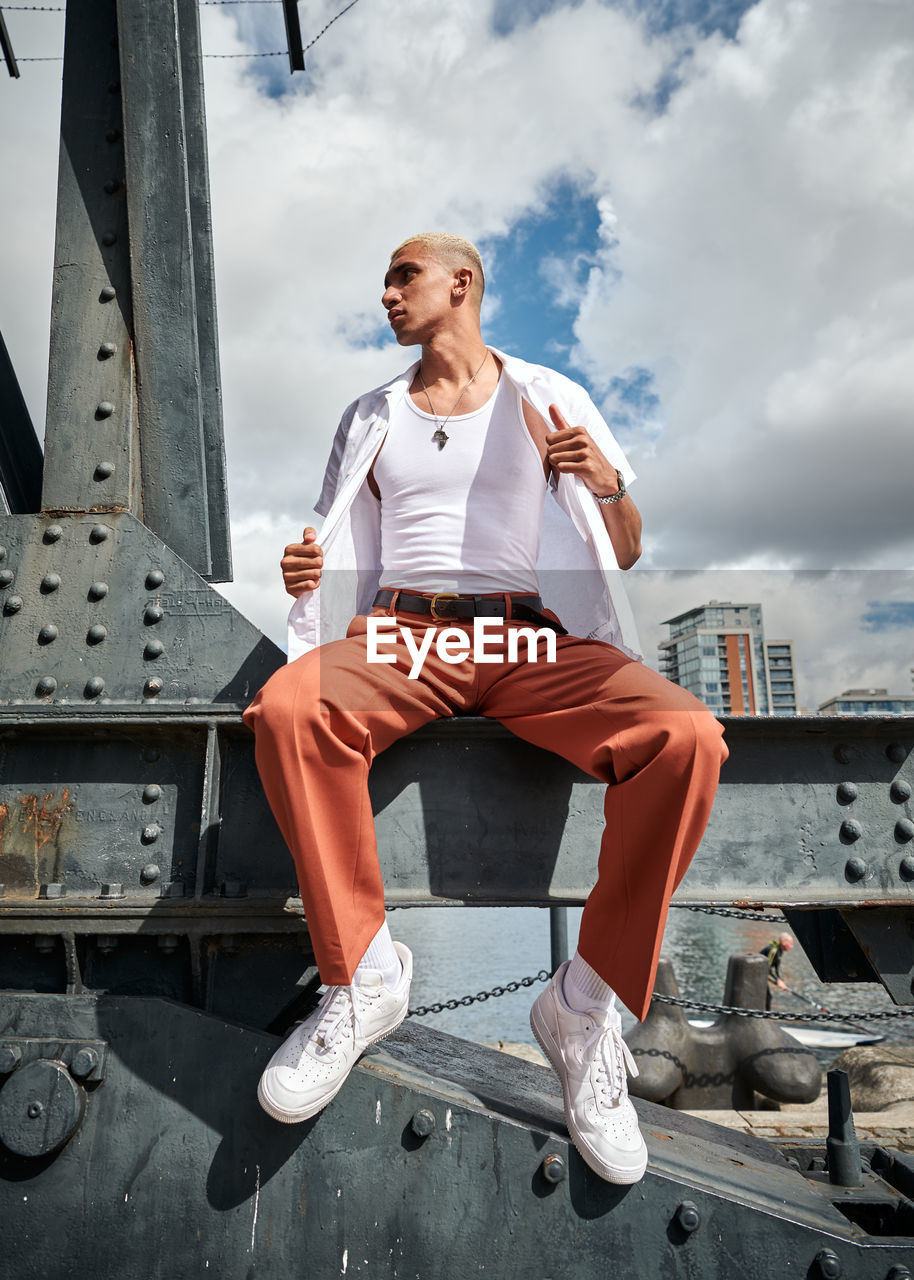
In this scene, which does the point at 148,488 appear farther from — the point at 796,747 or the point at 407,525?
the point at 796,747

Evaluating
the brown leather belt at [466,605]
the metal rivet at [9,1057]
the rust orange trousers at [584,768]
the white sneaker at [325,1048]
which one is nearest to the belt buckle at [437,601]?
the brown leather belt at [466,605]

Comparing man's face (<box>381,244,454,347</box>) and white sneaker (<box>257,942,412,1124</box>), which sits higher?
man's face (<box>381,244,454,347</box>)

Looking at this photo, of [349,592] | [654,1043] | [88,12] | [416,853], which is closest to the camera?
[416,853]

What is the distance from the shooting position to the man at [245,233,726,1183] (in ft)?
7.06

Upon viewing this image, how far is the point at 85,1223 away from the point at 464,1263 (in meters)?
0.94

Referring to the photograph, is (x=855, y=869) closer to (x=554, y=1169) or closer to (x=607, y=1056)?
(x=607, y=1056)

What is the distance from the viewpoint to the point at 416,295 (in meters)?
3.03

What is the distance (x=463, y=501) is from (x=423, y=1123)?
176cm

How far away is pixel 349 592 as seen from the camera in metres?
2.88

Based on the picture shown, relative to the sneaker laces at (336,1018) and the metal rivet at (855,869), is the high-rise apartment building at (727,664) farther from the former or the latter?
the sneaker laces at (336,1018)

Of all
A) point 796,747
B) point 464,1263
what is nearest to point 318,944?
point 464,1263

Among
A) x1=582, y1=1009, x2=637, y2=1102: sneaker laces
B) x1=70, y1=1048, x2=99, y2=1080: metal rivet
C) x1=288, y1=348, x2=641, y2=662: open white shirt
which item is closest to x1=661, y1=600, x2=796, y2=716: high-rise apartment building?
x1=288, y1=348, x2=641, y2=662: open white shirt

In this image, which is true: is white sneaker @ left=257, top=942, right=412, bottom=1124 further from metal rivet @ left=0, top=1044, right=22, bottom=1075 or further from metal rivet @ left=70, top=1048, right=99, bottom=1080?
metal rivet @ left=0, top=1044, right=22, bottom=1075

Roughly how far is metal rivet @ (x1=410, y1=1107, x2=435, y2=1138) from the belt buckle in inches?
51.2
